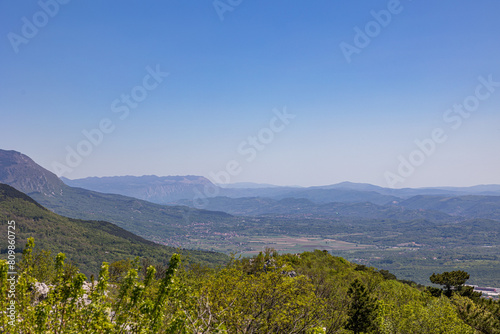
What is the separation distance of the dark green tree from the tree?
3718 centimetres

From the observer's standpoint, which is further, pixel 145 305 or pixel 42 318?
pixel 145 305

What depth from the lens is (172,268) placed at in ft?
30.4

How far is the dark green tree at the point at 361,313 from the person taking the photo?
3103 cm

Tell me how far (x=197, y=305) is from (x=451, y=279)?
60.6 metres

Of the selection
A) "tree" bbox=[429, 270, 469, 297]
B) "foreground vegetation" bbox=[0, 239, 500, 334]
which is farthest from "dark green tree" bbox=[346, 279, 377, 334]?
"tree" bbox=[429, 270, 469, 297]

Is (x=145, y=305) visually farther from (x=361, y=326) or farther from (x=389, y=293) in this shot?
(x=389, y=293)

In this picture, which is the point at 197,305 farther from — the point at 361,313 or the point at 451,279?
the point at 451,279

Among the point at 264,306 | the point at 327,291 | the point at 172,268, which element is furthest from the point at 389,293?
the point at 172,268

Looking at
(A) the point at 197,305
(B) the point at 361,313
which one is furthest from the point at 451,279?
(A) the point at 197,305

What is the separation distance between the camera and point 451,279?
58.9 m

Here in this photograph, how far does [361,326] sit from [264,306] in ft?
56.5

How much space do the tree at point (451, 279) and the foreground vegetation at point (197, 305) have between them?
1531 centimetres

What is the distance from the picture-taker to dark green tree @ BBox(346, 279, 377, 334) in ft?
102

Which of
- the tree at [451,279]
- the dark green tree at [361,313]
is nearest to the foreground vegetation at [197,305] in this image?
the dark green tree at [361,313]
